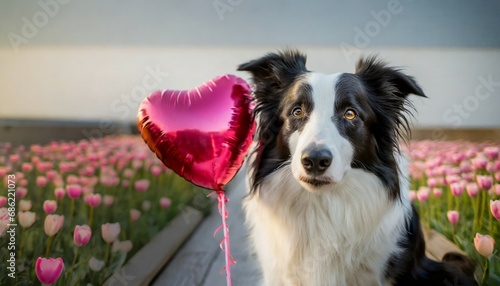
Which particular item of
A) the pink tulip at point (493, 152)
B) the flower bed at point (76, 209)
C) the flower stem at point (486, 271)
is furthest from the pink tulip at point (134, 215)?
the pink tulip at point (493, 152)

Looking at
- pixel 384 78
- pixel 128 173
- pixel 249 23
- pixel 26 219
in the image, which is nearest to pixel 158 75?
pixel 128 173

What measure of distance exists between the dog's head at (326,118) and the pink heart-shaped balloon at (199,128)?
0.19 metres

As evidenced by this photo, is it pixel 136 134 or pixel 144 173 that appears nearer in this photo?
pixel 144 173

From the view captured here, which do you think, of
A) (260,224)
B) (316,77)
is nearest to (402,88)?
(316,77)

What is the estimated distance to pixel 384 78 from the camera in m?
2.05

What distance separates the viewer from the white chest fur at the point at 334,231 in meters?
1.97

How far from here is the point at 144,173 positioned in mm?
3791

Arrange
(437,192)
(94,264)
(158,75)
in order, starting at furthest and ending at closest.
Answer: (158,75)
(437,192)
(94,264)

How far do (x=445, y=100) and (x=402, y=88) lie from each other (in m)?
1.35

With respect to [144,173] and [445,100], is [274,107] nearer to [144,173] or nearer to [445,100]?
[445,100]

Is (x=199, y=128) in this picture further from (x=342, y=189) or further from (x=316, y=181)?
(x=342, y=189)

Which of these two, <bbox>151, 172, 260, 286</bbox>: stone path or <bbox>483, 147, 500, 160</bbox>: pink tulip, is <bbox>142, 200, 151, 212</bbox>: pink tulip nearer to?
<bbox>151, 172, 260, 286</bbox>: stone path

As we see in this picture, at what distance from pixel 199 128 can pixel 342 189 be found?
75 centimetres

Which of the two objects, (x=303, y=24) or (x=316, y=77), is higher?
(x=303, y=24)
